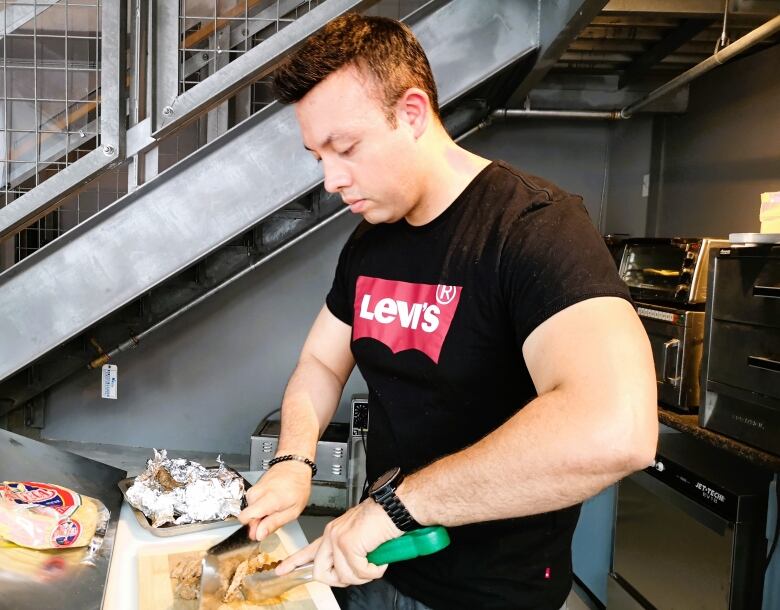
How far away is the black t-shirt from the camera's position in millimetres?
969

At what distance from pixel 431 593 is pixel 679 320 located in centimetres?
158

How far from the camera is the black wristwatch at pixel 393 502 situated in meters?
0.89

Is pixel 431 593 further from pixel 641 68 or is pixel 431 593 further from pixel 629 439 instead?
pixel 641 68

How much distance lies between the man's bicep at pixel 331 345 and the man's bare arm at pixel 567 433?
589 mm

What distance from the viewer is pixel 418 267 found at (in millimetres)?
1141

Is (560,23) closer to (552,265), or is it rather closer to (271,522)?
(552,265)

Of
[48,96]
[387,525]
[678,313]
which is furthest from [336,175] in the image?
[48,96]

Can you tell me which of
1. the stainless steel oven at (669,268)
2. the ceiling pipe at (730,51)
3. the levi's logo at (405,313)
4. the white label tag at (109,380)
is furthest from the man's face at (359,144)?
the white label tag at (109,380)

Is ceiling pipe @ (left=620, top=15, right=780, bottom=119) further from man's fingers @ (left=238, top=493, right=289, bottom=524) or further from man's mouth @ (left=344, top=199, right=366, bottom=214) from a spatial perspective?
man's fingers @ (left=238, top=493, right=289, bottom=524)

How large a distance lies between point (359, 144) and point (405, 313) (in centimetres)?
30

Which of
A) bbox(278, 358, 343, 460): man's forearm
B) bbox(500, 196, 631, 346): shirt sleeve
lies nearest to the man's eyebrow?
bbox(500, 196, 631, 346): shirt sleeve

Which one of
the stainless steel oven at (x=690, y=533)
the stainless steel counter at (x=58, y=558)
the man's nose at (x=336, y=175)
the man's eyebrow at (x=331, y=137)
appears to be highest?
the man's eyebrow at (x=331, y=137)

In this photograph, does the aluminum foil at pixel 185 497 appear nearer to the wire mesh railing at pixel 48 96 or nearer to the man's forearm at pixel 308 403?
the man's forearm at pixel 308 403

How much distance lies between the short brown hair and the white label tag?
133 inches
